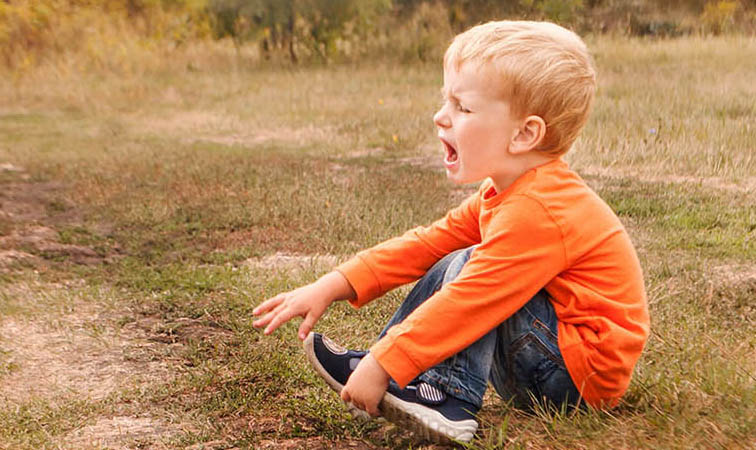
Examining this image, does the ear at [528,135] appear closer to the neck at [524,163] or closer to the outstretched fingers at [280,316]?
the neck at [524,163]

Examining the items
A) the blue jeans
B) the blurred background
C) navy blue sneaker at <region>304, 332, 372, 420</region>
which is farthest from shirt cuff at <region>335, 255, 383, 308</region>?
the blurred background

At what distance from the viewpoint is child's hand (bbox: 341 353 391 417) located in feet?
7.58

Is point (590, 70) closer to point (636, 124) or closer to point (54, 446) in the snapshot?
point (54, 446)

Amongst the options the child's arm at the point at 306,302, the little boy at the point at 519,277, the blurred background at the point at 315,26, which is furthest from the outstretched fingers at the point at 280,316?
the blurred background at the point at 315,26

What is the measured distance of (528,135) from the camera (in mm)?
2344

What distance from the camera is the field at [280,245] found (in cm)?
268

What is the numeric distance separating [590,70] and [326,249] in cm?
284

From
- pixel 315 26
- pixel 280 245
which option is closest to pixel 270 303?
pixel 280 245

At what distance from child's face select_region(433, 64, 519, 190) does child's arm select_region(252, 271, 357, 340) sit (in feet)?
1.89

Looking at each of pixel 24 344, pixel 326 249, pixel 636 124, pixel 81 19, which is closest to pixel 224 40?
pixel 81 19

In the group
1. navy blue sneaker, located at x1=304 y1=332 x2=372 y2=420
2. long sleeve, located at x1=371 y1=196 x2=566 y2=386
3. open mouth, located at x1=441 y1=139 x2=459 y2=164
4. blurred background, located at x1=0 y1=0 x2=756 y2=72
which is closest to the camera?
long sleeve, located at x1=371 y1=196 x2=566 y2=386

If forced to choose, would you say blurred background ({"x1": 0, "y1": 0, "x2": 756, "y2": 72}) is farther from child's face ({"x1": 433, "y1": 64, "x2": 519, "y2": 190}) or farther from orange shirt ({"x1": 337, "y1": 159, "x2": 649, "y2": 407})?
orange shirt ({"x1": 337, "y1": 159, "x2": 649, "y2": 407})

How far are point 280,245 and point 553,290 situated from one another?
2.98 m

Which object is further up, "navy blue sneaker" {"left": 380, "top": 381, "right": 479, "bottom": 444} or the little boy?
the little boy
